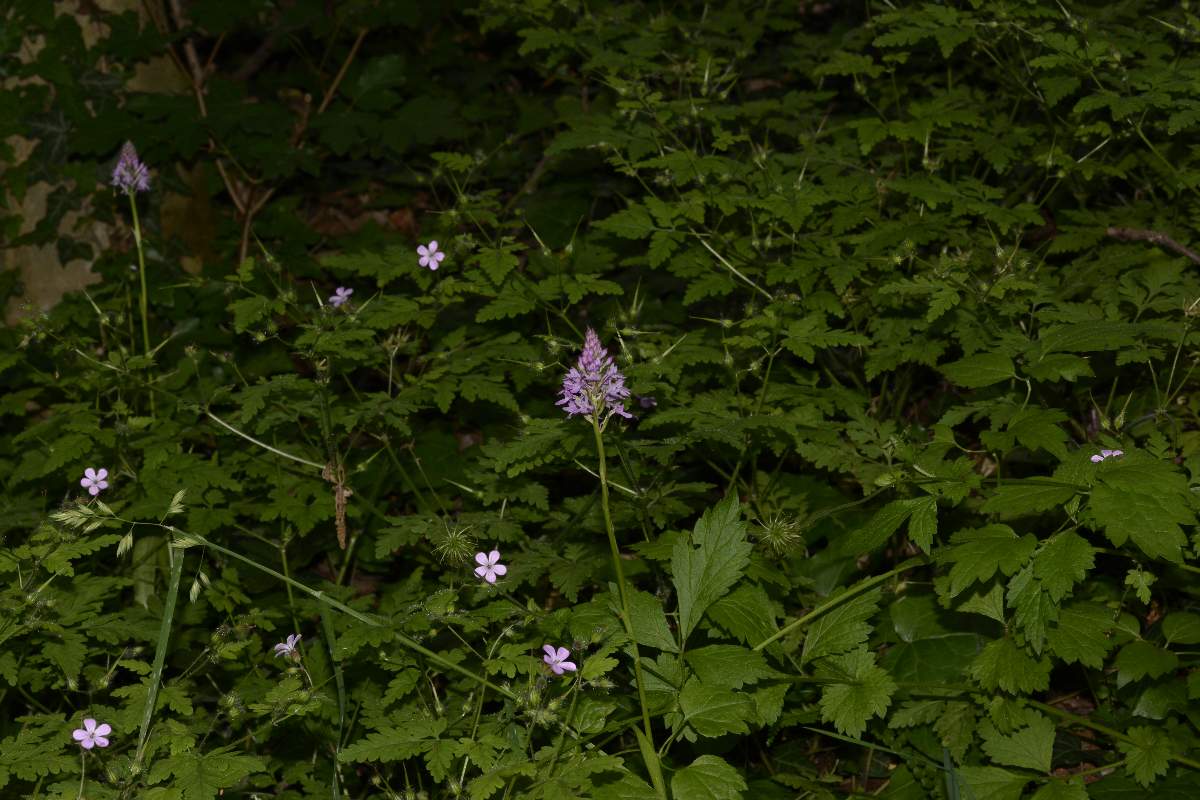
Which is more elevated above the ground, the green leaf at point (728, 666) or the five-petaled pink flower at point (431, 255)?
the five-petaled pink flower at point (431, 255)

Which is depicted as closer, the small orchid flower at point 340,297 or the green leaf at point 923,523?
the green leaf at point 923,523

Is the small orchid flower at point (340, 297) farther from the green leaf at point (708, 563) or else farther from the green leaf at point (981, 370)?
the green leaf at point (981, 370)

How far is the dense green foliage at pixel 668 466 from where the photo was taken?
102 inches

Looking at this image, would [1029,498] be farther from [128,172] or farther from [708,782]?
[128,172]

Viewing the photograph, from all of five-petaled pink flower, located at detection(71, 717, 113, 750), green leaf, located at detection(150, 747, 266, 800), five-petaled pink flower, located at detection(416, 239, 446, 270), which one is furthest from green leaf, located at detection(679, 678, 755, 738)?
five-petaled pink flower, located at detection(416, 239, 446, 270)

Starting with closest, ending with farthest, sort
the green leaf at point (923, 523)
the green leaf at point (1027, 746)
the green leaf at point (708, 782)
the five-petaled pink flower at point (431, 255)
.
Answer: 1. the green leaf at point (708, 782)
2. the green leaf at point (923, 523)
3. the green leaf at point (1027, 746)
4. the five-petaled pink flower at point (431, 255)

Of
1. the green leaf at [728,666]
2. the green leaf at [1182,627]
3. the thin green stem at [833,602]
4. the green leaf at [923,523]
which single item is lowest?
the green leaf at [1182,627]

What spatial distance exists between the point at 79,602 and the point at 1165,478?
2.87m

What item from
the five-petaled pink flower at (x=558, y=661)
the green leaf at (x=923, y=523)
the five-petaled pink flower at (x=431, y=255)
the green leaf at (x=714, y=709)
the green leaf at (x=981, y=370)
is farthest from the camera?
the five-petaled pink flower at (x=431, y=255)

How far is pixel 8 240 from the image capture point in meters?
5.16

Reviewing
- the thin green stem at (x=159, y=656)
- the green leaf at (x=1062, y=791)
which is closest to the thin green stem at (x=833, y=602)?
the green leaf at (x=1062, y=791)

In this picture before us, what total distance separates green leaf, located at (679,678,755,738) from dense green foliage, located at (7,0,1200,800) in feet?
0.04

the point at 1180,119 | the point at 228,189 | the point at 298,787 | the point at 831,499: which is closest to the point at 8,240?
the point at 228,189

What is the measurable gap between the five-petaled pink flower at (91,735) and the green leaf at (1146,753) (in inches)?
100
